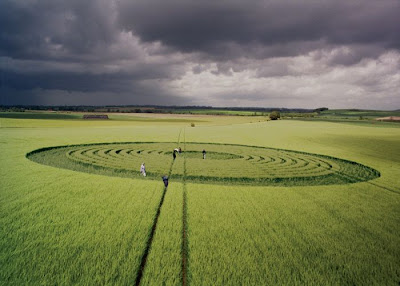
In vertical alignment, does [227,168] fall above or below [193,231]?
below

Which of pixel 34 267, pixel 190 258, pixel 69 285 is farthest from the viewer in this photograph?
pixel 190 258

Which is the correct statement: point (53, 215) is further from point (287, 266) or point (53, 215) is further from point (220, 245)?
point (287, 266)

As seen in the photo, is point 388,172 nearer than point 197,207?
No

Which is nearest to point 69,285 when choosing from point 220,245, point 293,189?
point 220,245

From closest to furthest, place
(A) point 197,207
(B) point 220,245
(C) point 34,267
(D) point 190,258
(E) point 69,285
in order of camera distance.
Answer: (E) point 69,285
(C) point 34,267
(D) point 190,258
(B) point 220,245
(A) point 197,207

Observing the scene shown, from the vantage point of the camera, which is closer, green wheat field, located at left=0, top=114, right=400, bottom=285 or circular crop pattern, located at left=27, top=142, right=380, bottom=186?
green wheat field, located at left=0, top=114, right=400, bottom=285

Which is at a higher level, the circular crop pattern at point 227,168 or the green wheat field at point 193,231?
the green wheat field at point 193,231

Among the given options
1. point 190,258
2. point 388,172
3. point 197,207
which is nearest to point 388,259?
point 190,258

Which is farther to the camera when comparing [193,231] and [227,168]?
[227,168]

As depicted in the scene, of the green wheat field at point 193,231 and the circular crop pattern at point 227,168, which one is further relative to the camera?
the circular crop pattern at point 227,168

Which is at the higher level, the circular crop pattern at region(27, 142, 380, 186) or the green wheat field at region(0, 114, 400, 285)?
the green wheat field at region(0, 114, 400, 285)
